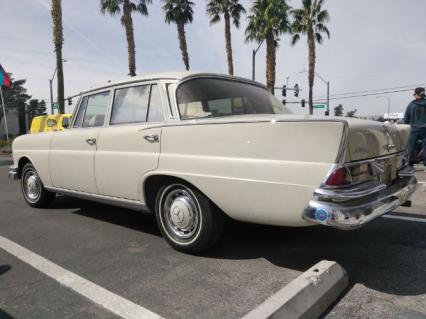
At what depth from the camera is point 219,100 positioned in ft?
13.1

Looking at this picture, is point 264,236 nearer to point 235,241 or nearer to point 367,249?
point 235,241

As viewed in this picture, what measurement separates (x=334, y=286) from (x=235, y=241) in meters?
1.46

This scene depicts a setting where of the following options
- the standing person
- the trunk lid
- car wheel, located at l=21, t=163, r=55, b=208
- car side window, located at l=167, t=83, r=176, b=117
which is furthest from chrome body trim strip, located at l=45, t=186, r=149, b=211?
the standing person

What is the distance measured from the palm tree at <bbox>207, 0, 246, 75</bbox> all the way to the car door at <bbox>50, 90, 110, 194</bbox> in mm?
21448

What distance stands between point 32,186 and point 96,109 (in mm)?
1977

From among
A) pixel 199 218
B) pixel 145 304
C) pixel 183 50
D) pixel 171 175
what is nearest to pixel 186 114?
pixel 171 175

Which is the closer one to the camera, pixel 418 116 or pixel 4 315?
pixel 4 315

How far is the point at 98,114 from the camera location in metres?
4.82

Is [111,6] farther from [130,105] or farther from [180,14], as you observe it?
[130,105]

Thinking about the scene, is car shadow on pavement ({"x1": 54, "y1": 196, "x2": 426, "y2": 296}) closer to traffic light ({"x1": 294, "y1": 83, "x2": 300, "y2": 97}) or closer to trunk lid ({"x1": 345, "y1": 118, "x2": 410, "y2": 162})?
trunk lid ({"x1": 345, "y1": 118, "x2": 410, "y2": 162})

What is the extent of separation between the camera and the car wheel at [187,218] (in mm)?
3496

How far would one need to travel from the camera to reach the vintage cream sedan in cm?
283

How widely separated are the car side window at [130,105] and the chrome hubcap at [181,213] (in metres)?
0.90

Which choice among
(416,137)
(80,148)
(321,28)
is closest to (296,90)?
(321,28)
